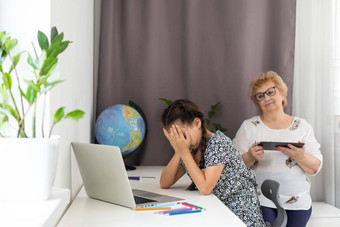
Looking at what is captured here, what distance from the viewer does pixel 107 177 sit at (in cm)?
135

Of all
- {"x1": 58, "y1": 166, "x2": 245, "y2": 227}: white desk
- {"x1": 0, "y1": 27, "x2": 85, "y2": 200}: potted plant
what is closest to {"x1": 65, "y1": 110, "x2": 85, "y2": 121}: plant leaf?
{"x1": 0, "y1": 27, "x2": 85, "y2": 200}: potted plant

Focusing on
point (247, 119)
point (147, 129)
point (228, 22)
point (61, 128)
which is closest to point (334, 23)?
point (228, 22)

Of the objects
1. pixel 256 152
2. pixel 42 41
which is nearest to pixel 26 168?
pixel 42 41

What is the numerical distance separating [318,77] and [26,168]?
2.35m

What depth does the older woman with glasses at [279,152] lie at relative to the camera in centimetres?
225

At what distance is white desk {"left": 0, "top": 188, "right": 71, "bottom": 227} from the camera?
744mm

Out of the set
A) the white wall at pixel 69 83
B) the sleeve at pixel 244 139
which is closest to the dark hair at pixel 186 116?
the white wall at pixel 69 83

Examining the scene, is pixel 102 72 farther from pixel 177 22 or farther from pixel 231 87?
pixel 231 87

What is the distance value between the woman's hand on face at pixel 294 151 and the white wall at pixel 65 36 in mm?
1053

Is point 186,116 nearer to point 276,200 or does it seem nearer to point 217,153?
point 217,153

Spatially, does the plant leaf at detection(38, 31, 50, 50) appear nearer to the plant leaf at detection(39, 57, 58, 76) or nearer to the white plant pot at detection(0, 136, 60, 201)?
the plant leaf at detection(39, 57, 58, 76)

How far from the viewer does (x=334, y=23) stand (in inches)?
108

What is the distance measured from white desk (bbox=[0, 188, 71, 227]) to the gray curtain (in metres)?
1.72

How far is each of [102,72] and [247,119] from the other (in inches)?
37.7
